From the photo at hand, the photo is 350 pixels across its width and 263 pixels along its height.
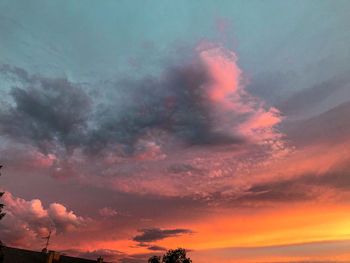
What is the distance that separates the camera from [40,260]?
42.8 meters

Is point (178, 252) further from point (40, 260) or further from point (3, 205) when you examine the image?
point (3, 205)

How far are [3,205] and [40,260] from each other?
20532 millimetres

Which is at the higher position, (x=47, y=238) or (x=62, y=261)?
(x=47, y=238)

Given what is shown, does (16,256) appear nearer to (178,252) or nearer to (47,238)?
(47,238)

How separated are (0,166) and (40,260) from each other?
2230 cm

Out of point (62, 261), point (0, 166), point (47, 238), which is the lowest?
point (62, 261)

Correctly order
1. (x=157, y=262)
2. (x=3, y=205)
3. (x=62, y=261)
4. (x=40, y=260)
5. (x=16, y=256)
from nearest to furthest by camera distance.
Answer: (x=3, y=205) → (x=16, y=256) → (x=40, y=260) → (x=62, y=261) → (x=157, y=262)

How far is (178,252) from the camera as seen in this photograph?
82.4 m

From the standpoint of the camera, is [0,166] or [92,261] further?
[92,261]

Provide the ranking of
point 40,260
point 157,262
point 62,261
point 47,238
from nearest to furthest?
point 40,260 < point 62,261 < point 47,238 < point 157,262

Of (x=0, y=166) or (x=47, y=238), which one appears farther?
(x=47, y=238)

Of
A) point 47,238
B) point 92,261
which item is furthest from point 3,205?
point 92,261

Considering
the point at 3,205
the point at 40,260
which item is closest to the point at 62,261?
the point at 40,260

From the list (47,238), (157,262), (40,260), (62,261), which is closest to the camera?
(40,260)
